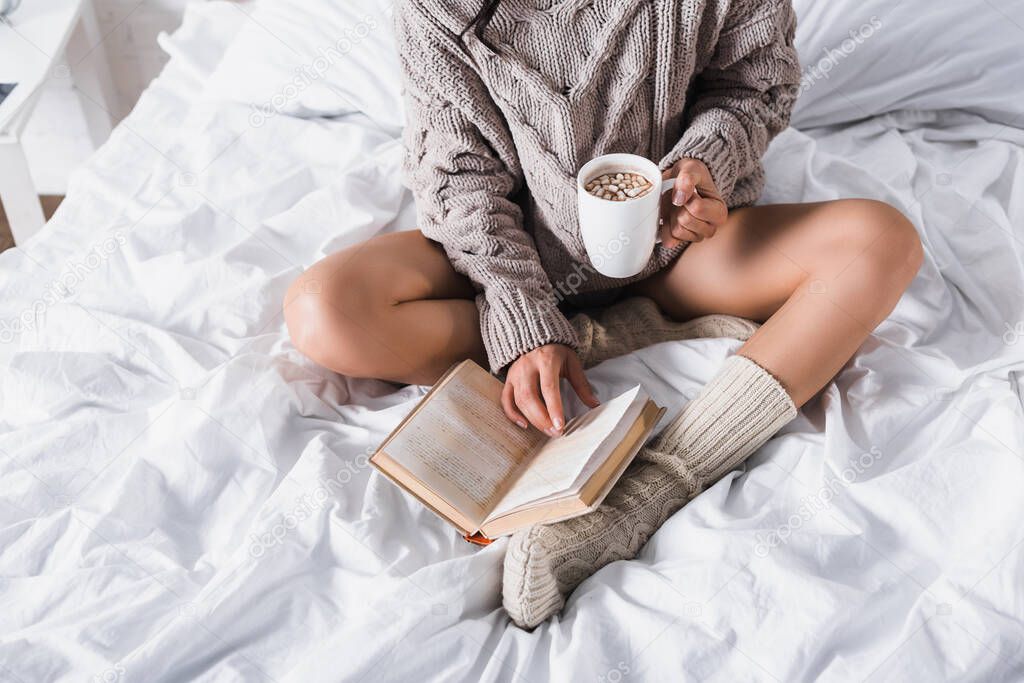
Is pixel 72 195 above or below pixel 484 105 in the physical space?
below

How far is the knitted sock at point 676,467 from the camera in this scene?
31.4 inches

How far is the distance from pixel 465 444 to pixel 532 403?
76 millimetres

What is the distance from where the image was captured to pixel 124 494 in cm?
83

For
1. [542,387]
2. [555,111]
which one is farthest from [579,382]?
[555,111]

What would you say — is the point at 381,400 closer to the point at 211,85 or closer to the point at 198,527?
the point at 198,527

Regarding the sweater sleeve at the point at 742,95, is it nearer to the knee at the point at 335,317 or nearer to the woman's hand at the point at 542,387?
the woman's hand at the point at 542,387

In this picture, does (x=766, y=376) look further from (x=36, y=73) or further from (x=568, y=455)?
(x=36, y=73)

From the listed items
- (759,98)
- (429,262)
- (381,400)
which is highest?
(759,98)

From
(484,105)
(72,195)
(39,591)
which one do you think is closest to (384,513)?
(39,591)

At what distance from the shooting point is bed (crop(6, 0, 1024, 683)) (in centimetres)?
71

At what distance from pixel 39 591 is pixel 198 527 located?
136 millimetres

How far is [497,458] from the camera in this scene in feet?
2.75

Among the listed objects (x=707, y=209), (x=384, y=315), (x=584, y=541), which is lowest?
(x=584, y=541)

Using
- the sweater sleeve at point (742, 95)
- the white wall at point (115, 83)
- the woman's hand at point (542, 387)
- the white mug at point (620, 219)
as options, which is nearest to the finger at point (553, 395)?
the woman's hand at point (542, 387)
